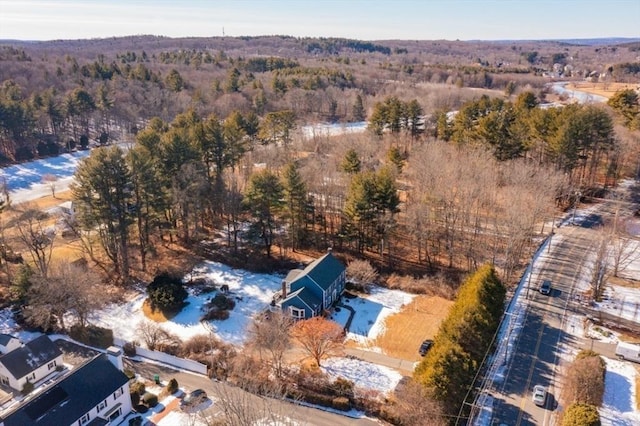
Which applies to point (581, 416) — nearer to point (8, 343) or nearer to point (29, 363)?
point (29, 363)

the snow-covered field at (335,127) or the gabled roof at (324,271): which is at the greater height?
the snow-covered field at (335,127)

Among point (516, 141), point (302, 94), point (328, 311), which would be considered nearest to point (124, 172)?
point (328, 311)

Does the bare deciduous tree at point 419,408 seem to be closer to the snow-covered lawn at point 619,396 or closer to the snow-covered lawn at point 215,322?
the snow-covered lawn at point 619,396

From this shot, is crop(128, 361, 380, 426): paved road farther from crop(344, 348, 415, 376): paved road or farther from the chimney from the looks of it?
crop(344, 348, 415, 376): paved road

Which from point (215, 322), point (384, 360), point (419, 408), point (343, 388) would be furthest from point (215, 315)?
point (419, 408)

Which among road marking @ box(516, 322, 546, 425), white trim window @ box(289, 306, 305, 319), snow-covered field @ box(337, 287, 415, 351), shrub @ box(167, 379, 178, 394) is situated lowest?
shrub @ box(167, 379, 178, 394)

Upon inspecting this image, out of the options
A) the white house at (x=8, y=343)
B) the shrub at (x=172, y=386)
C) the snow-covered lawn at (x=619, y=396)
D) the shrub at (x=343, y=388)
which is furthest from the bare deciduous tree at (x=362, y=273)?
the white house at (x=8, y=343)

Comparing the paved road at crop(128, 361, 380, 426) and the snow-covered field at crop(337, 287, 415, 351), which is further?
the snow-covered field at crop(337, 287, 415, 351)

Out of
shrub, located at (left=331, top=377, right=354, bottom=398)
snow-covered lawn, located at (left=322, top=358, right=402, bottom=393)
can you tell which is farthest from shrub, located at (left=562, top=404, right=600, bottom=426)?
shrub, located at (left=331, top=377, right=354, bottom=398)
